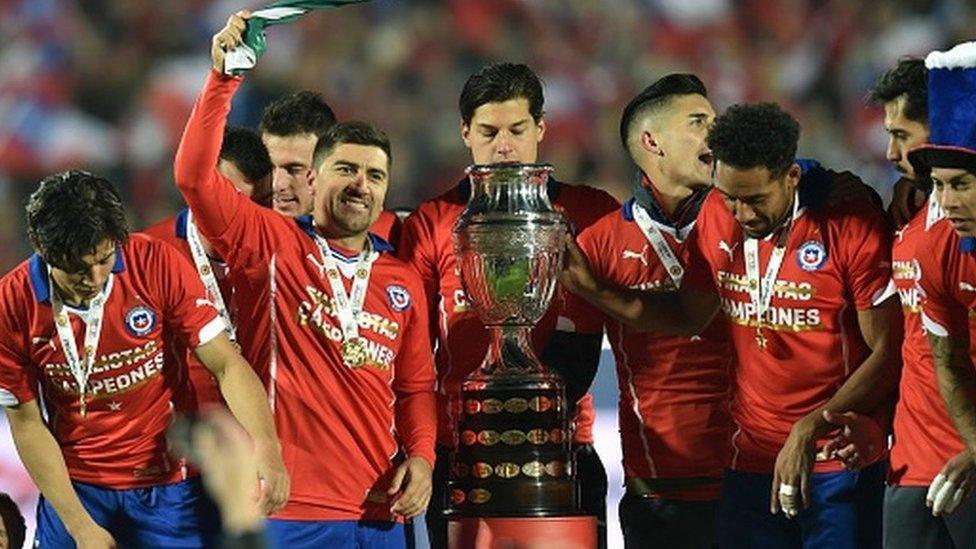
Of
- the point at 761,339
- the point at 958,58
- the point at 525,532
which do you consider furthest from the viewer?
the point at 761,339

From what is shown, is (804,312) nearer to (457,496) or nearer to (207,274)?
(457,496)

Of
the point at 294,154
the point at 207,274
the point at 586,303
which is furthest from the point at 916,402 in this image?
the point at 294,154

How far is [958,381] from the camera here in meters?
4.10

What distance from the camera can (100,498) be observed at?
456cm

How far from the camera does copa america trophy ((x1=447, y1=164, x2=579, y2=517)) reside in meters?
3.63

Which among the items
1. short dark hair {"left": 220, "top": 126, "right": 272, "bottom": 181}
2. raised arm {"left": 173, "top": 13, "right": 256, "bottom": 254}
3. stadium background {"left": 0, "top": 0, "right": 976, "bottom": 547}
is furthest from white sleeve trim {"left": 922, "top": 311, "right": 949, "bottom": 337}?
stadium background {"left": 0, "top": 0, "right": 976, "bottom": 547}

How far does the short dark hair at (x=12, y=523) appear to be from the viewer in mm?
4750

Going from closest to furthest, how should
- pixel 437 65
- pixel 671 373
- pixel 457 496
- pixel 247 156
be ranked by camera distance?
pixel 457 496 → pixel 671 373 → pixel 247 156 → pixel 437 65

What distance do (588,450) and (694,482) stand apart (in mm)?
282

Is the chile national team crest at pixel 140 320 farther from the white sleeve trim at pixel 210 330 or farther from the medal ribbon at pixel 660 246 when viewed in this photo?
the medal ribbon at pixel 660 246

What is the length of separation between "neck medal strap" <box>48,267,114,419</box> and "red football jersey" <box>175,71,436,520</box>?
0.30 meters

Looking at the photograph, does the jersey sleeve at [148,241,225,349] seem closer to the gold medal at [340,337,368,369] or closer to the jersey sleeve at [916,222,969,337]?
the gold medal at [340,337,368,369]

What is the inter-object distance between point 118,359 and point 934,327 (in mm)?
1846

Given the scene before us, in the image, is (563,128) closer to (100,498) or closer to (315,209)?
(315,209)
